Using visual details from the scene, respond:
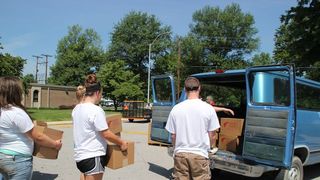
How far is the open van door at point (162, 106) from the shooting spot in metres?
8.65

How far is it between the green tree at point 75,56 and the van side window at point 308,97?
66722 mm

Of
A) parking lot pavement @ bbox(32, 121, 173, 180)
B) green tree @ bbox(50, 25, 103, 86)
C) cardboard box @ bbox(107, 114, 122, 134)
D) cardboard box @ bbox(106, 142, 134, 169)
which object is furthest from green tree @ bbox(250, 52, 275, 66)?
cardboard box @ bbox(106, 142, 134, 169)

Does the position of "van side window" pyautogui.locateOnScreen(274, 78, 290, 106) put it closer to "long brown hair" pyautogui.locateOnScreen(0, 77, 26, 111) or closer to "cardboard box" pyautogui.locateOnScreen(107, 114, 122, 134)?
"cardboard box" pyautogui.locateOnScreen(107, 114, 122, 134)

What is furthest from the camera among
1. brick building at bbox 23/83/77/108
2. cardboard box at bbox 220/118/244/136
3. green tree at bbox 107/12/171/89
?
green tree at bbox 107/12/171/89

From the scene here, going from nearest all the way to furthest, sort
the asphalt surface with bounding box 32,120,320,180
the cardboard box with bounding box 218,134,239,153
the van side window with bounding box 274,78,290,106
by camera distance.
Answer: the van side window with bounding box 274,78,290,106 < the cardboard box with bounding box 218,134,239,153 < the asphalt surface with bounding box 32,120,320,180

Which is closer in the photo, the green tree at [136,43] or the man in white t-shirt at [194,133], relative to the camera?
the man in white t-shirt at [194,133]

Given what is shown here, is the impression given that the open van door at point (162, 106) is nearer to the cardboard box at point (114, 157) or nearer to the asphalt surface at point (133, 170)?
the asphalt surface at point (133, 170)

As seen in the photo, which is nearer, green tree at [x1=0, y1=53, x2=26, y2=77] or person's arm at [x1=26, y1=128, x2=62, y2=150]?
person's arm at [x1=26, y1=128, x2=62, y2=150]

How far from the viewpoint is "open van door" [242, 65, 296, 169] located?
6387 millimetres

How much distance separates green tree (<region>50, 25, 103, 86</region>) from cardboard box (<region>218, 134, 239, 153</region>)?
2620 inches

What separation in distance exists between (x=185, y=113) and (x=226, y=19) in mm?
63254

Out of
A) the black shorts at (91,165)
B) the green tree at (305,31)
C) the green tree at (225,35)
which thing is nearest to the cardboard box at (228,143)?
the black shorts at (91,165)

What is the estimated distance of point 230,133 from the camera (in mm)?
8141

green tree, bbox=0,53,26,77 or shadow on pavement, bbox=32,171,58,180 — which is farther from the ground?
green tree, bbox=0,53,26,77
